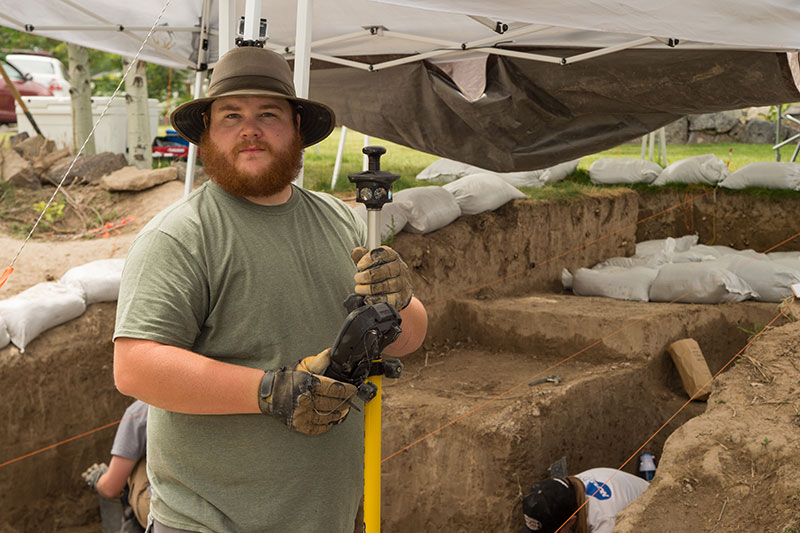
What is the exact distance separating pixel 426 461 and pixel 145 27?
124 inches

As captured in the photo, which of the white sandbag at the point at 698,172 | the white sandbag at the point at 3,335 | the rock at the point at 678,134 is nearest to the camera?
the white sandbag at the point at 3,335

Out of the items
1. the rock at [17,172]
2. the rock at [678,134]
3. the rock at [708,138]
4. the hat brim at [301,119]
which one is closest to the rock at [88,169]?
the rock at [17,172]

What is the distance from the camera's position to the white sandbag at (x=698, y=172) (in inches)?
325

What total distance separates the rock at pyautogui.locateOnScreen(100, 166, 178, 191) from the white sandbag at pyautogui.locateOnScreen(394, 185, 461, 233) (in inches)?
102

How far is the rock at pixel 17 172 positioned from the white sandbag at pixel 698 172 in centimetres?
649

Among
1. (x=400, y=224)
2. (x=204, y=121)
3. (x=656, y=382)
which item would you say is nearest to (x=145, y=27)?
(x=400, y=224)

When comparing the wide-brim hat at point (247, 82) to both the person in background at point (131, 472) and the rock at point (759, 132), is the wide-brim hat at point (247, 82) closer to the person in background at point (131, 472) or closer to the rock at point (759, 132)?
the person in background at point (131, 472)

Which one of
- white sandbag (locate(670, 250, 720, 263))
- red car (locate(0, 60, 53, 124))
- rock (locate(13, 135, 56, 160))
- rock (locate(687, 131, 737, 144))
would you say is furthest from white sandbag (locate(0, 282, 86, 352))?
rock (locate(687, 131, 737, 144))

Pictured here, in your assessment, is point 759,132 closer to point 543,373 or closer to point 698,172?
point 698,172

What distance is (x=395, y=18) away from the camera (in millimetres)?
4180

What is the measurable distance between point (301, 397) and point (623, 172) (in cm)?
743

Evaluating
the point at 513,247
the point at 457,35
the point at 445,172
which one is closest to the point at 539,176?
the point at 445,172

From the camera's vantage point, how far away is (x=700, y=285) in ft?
20.0

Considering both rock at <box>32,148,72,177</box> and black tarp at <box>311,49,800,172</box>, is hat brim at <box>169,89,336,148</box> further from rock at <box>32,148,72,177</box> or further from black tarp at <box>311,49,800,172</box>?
rock at <box>32,148,72,177</box>
